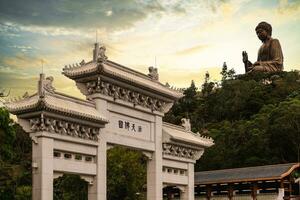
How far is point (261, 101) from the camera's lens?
62500 millimetres

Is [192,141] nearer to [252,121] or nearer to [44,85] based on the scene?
[44,85]

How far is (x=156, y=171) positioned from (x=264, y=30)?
53457 mm

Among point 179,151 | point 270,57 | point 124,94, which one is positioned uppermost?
point 270,57

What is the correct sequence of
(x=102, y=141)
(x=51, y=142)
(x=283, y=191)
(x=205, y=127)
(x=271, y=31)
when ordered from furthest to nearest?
(x=271, y=31)
(x=205, y=127)
(x=283, y=191)
(x=102, y=141)
(x=51, y=142)

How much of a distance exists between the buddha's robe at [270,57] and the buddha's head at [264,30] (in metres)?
0.84

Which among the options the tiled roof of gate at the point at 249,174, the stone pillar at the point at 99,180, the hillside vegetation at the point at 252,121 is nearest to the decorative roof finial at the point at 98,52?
the stone pillar at the point at 99,180

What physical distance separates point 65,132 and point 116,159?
51.8 ft

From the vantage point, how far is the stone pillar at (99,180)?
21.0 meters

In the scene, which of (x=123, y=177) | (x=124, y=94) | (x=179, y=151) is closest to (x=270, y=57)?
(x=123, y=177)

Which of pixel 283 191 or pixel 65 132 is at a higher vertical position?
pixel 65 132

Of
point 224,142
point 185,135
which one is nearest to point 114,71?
point 185,135

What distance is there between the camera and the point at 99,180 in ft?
69.3

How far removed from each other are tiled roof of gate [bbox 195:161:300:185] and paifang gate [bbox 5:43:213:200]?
811 centimetres

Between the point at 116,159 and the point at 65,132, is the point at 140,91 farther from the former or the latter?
the point at 116,159
